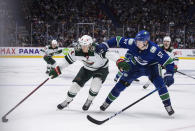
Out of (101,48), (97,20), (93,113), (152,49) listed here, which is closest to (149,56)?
(152,49)

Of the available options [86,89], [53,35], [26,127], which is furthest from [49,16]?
[26,127]

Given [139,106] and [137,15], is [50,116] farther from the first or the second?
[137,15]

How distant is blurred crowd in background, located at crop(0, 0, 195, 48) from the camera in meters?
14.6

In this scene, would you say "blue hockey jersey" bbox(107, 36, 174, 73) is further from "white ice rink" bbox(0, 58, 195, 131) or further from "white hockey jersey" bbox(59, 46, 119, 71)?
"white ice rink" bbox(0, 58, 195, 131)

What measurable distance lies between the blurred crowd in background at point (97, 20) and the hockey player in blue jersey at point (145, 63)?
8.58m

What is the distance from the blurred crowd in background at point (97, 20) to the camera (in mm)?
14625

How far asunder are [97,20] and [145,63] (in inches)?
527

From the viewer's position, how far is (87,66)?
4277 mm

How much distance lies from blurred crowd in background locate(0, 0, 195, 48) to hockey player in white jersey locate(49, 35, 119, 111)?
8.21 m

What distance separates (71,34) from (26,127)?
12.0 m

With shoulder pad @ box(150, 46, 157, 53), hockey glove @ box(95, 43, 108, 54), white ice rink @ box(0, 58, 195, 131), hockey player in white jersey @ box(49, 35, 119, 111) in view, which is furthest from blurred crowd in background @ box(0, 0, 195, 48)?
shoulder pad @ box(150, 46, 157, 53)

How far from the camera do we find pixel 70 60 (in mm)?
4125

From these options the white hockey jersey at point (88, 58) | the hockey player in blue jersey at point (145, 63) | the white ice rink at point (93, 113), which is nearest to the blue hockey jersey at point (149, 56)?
the hockey player in blue jersey at point (145, 63)

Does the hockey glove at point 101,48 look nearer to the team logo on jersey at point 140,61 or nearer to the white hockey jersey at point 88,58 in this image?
the white hockey jersey at point 88,58
